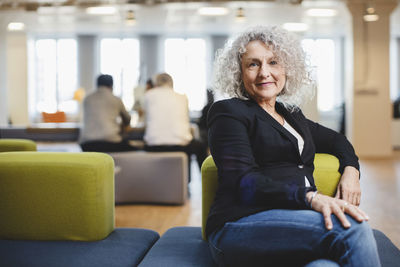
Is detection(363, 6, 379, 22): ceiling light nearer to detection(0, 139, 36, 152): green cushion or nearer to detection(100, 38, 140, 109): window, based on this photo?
detection(0, 139, 36, 152): green cushion

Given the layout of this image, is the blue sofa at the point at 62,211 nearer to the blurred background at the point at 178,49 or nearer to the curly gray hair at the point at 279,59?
the curly gray hair at the point at 279,59

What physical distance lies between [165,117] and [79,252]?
9.79ft

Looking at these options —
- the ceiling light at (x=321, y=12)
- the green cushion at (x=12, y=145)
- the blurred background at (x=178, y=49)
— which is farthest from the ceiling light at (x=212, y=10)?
the green cushion at (x=12, y=145)

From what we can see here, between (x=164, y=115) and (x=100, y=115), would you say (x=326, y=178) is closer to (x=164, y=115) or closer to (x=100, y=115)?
(x=164, y=115)

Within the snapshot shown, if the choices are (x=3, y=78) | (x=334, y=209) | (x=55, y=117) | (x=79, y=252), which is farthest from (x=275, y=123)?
→ (x=55, y=117)

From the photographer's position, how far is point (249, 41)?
1.72 m

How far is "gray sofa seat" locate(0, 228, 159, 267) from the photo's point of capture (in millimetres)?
1636

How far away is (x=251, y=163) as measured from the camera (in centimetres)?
151

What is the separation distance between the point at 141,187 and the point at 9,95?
9015mm

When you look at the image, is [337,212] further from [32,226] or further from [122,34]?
[122,34]

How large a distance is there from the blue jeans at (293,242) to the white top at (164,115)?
127 inches

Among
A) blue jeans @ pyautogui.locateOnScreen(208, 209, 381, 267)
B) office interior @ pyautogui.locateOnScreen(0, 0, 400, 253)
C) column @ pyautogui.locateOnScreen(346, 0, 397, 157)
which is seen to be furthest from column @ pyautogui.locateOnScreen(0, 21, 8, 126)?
blue jeans @ pyautogui.locateOnScreen(208, 209, 381, 267)

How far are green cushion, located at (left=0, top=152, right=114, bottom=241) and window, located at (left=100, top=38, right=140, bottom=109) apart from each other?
1193cm

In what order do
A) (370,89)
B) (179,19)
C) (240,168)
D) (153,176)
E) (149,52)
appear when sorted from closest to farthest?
1. (240,168)
2. (153,176)
3. (370,89)
4. (179,19)
5. (149,52)
